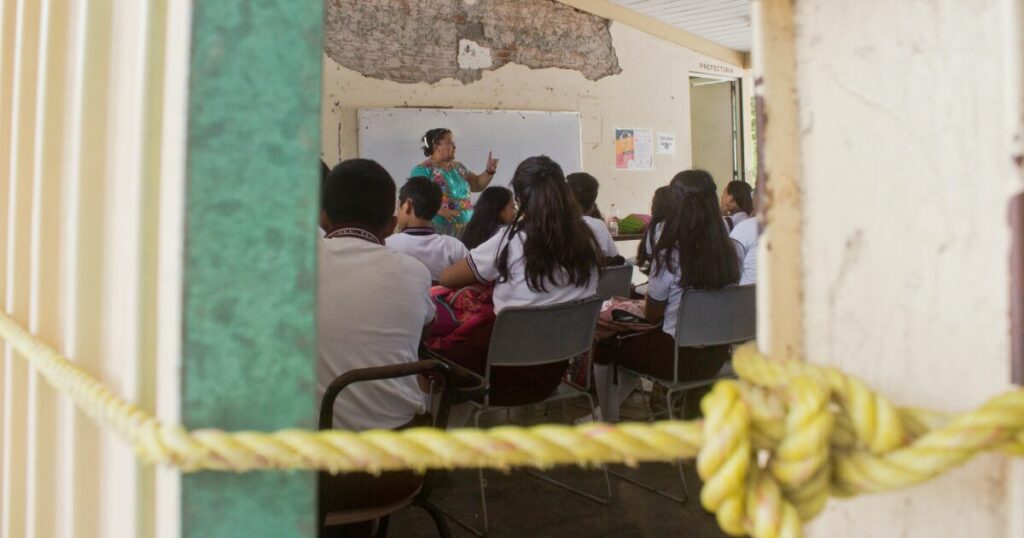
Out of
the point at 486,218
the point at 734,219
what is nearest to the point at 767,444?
the point at 486,218

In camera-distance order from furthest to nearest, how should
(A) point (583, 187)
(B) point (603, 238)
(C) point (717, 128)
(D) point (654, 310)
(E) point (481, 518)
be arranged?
(C) point (717, 128) → (A) point (583, 187) → (B) point (603, 238) → (D) point (654, 310) → (E) point (481, 518)

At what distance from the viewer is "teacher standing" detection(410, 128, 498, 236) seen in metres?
5.79

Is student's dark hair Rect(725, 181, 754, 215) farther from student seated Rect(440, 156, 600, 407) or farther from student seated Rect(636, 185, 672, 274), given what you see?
student seated Rect(440, 156, 600, 407)

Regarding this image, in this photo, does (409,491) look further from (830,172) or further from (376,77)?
(376,77)

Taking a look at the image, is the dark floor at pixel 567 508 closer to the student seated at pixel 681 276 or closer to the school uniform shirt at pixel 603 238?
the student seated at pixel 681 276

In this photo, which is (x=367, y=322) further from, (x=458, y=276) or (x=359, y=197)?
(x=458, y=276)

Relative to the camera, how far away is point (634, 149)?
26.2ft

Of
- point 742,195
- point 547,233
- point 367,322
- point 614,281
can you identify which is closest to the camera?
point 367,322

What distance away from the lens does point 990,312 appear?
475 mm

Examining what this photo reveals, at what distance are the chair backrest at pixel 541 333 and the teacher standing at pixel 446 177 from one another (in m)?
3.12

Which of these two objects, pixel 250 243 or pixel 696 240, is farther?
pixel 696 240

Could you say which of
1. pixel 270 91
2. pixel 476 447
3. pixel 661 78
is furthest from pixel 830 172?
pixel 661 78

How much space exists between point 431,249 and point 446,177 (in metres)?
2.52

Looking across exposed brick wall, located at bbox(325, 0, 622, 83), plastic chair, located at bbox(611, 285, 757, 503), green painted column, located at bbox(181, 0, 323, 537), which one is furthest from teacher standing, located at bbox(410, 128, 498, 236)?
green painted column, located at bbox(181, 0, 323, 537)
